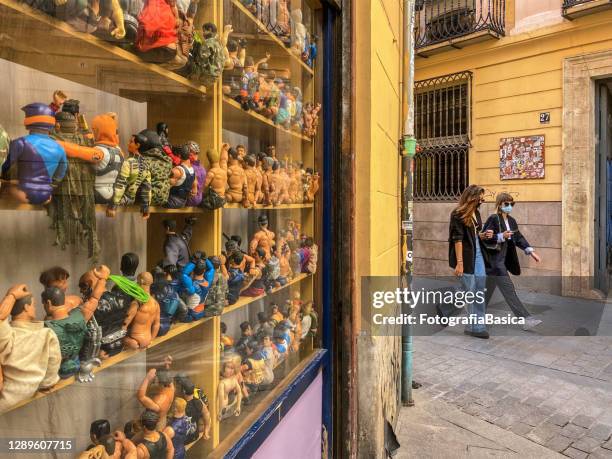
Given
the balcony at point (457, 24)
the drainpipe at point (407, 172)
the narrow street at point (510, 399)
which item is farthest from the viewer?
the balcony at point (457, 24)

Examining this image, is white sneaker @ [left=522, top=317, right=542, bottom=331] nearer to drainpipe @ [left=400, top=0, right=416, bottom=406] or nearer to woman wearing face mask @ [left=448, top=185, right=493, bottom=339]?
woman wearing face mask @ [left=448, top=185, right=493, bottom=339]

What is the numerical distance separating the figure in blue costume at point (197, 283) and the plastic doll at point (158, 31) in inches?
24.7

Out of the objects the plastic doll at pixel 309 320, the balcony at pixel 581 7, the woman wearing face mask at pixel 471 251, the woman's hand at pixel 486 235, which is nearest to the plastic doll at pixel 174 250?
the plastic doll at pixel 309 320

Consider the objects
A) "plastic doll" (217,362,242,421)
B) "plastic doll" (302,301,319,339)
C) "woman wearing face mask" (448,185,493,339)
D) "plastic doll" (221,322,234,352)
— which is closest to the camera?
"plastic doll" (217,362,242,421)

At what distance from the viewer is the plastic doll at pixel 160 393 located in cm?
145

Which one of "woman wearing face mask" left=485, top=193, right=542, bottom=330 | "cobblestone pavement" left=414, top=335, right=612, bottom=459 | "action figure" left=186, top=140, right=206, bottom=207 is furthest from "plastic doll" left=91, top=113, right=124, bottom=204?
"woman wearing face mask" left=485, top=193, right=542, bottom=330

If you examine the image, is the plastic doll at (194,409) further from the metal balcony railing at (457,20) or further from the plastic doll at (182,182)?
the metal balcony railing at (457,20)

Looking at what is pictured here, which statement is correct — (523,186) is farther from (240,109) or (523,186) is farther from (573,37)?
(240,109)

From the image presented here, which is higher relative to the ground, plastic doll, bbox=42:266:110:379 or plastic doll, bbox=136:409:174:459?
plastic doll, bbox=42:266:110:379

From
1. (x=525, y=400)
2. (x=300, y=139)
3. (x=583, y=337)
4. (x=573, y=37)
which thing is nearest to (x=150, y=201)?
(x=300, y=139)

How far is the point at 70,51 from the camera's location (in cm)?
118

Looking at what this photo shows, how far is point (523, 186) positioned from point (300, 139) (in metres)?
7.10

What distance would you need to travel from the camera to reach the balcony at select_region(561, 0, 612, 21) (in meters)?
7.56

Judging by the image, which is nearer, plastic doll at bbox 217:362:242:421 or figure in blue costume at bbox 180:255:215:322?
figure in blue costume at bbox 180:255:215:322
